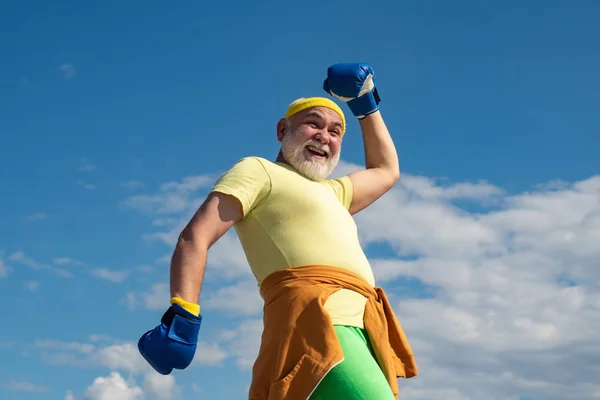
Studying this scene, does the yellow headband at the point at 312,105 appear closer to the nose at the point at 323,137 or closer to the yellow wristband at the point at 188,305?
the nose at the point at 323,137

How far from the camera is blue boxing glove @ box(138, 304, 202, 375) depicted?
2959mm

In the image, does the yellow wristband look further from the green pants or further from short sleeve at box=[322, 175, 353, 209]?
short sleeve at box=[322, 175, 353, 209]

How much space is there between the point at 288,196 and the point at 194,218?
47cm

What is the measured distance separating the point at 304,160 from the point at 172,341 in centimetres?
132

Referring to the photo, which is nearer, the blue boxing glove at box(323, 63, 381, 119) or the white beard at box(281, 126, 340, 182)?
the white beard at box(281, 126, 340, 182)

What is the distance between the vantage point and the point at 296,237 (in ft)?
11.3

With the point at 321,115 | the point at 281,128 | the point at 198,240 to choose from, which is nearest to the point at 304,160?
the point at 321,115

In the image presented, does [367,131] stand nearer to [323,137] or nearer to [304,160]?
[323,137]

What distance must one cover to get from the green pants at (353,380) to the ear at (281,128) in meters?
1.37

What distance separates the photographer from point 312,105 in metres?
4.04

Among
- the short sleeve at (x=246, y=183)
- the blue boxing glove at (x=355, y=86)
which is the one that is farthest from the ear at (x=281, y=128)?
the short sleeve at (x=246, y=183)

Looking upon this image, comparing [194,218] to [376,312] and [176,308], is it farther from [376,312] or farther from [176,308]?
[376,312]

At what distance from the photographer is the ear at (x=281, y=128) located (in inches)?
165

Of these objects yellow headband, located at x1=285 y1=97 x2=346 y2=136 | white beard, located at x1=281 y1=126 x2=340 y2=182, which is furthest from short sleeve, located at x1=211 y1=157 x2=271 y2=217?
yellow headband, located at x1=285 y1=97 x2=346 y2=136
